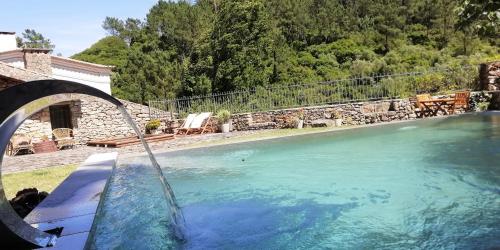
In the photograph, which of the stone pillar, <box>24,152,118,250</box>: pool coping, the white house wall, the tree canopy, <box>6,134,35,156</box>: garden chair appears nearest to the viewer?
<box>24,152,118,250</box>: pool coping

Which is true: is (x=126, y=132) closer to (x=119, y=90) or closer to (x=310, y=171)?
(x=310, y=171)

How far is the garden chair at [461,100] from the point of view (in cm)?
1625

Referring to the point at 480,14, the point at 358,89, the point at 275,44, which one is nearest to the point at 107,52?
the point at 275,44

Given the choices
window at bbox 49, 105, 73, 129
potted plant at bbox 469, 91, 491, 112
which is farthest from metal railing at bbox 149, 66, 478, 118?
window at bbox 49, 105, 73, 129

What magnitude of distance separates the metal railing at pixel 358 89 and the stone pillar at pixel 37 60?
36.3 ft

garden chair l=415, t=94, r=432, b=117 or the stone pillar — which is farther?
the stone pillar

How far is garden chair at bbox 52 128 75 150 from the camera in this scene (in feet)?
59.3

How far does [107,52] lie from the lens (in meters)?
42.2

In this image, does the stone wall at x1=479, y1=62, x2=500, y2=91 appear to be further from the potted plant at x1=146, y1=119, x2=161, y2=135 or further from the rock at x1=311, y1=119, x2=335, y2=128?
the potted plant at x1=146, y1=119, x2=161, y2=135

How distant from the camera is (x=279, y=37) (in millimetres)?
37656

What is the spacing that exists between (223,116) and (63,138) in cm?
683

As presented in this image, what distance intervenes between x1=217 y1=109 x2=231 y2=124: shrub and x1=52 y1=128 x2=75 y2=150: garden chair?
644 cm

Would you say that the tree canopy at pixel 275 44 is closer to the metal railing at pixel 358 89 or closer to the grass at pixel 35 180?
the metal railing at pixel 358 89

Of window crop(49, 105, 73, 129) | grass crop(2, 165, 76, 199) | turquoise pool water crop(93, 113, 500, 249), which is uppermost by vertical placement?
window crop(49, 105, 73, 129)
